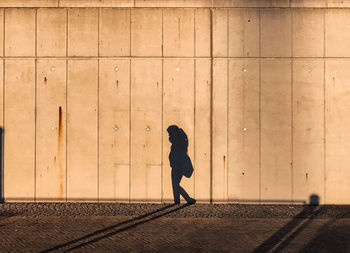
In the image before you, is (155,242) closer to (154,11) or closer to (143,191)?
(143,191)

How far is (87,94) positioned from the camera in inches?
382

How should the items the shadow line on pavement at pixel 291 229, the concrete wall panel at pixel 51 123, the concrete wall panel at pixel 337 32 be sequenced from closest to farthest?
1. the shadow line on pavement at pixel 291 229
2. the concrete wall panel at pixel 337 32
3. the concrete wall panel at pixel 51 123

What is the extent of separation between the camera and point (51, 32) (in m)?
9.70

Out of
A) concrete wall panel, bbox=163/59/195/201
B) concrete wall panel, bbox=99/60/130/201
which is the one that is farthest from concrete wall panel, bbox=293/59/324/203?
concrete wall panel, bbox=99/60/130/201

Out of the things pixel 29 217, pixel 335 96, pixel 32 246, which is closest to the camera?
pixel 32 246

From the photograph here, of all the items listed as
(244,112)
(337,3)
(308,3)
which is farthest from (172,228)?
(337,3)

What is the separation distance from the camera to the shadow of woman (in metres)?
9.70

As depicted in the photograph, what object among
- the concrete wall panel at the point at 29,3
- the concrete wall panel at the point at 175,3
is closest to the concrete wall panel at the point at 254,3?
the concrete wall panel at the point at 175,3

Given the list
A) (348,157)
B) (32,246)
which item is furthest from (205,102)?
(32,246)

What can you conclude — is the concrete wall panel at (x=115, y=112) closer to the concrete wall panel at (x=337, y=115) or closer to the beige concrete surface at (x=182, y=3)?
the beige concrete surface at (x=182, y=3)

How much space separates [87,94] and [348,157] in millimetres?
6536

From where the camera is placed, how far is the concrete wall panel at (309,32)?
9.62 m

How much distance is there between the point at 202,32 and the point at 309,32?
8.50ft

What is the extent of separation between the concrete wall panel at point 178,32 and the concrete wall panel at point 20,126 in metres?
3.35
